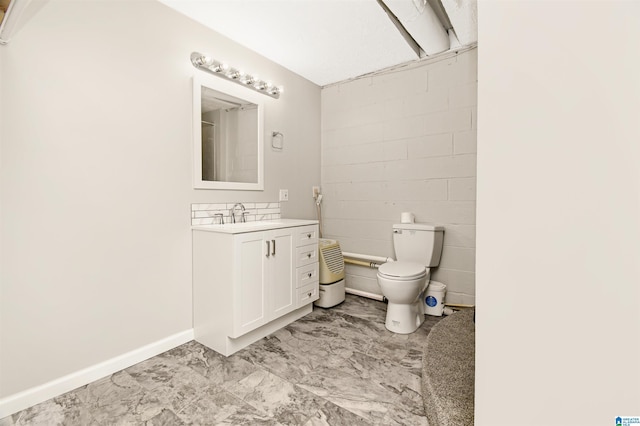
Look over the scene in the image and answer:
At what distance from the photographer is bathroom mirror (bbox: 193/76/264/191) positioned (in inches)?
87.8

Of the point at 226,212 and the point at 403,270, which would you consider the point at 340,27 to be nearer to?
the point at 226,212

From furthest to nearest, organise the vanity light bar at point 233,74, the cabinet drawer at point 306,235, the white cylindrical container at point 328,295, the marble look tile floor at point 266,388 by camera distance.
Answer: the white cylindrical container at point 328,295 → the cabinet drawer at point 306,235 → the vanity light bar at point 233,74 → the marble look tile floor at point 266,388

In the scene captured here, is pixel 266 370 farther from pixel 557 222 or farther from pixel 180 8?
pixel 180 8

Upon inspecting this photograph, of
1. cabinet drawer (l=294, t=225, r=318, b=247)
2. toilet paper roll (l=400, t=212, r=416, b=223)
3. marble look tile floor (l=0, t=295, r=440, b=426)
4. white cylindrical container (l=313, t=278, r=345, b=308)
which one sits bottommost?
marble look tile floor (l=0, t=295, r=440, b=426)

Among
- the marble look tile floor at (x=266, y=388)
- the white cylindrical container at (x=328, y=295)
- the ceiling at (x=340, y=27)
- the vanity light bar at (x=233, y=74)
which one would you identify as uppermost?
the ceiling at (x=340, y=27)

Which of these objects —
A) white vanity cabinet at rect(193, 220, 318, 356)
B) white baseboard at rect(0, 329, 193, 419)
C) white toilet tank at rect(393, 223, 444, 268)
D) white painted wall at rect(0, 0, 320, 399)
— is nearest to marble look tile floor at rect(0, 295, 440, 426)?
white baseboard at rect(0, 329, 193, 419)

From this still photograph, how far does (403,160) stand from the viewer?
9.69 feet

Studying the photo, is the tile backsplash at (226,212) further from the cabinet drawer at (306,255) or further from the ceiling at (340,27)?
the ceiling at (340,27)

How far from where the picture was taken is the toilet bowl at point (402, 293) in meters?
2.22

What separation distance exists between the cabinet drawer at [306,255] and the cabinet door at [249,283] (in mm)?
372

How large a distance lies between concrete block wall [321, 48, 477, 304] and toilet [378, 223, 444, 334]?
0.19m

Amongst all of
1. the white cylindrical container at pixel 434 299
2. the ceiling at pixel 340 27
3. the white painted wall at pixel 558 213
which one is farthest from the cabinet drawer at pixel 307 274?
the ceiling at pixel 340 27

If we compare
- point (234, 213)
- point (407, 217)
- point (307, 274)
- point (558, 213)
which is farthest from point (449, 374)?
point (234, 213)

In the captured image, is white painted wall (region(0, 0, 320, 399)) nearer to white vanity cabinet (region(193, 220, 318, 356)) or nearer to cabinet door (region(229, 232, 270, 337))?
white vanity cabinet (region(193, 220, 318, 356))
